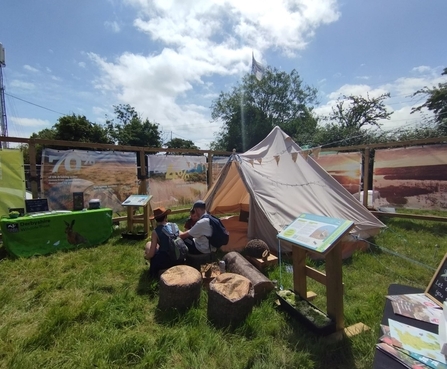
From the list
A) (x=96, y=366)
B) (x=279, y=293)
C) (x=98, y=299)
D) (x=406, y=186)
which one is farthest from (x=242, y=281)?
(x=406, y=186)

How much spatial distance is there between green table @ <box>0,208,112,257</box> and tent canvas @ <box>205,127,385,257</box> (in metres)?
2.21

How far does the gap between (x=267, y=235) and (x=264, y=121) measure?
2217 cm

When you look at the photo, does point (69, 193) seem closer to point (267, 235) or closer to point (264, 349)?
point (267, 235)

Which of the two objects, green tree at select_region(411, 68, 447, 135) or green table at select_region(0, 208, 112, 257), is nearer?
green table at select_region(0, 208, 112, 257)

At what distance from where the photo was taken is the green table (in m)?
3.63

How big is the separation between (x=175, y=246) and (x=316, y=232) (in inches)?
67.9

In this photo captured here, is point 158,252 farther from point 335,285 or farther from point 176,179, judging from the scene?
point 176,179

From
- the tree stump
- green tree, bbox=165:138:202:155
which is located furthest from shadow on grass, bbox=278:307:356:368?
green tree, bbox=165:138:202:155

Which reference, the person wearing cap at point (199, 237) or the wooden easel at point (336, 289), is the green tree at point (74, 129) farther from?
the wooden easel at point (336, 289)

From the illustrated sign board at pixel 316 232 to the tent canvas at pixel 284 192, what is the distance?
1.41 m

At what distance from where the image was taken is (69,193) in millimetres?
4812

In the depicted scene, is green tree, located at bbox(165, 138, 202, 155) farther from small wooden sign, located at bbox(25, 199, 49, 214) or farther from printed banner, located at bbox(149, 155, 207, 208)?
small wooden sign, located at bbox(25, 199, 49, 214)

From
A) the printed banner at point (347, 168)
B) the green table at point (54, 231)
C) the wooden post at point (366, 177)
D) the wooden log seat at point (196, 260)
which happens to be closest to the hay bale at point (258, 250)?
the wooden log seat at point (196, 260)

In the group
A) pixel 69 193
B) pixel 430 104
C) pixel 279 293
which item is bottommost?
pixel 279 293
